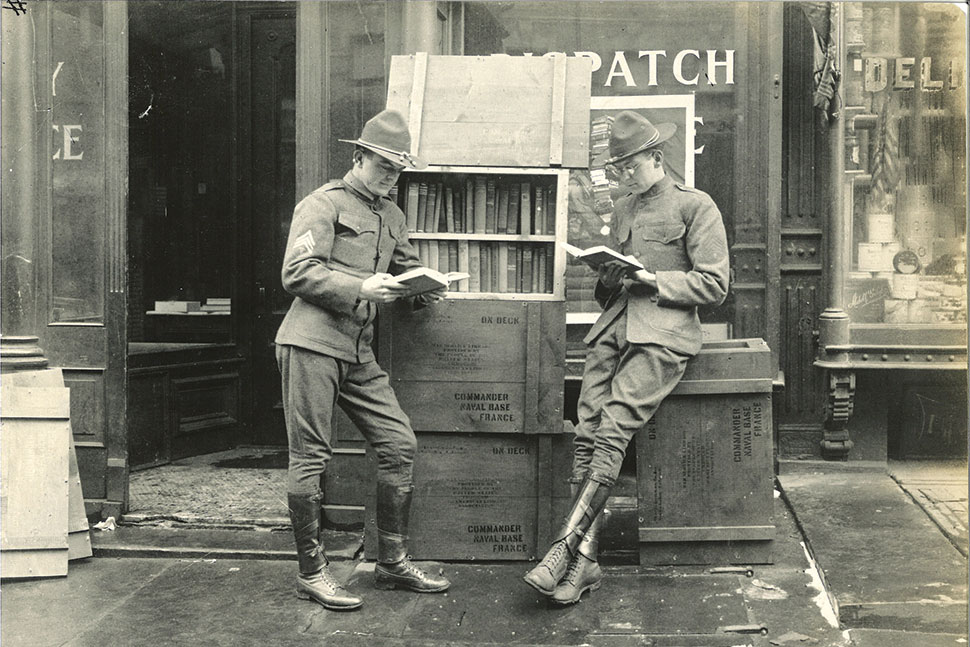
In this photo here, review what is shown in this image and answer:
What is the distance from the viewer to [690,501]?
15.3ft

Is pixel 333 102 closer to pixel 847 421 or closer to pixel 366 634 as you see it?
pixel 366 634

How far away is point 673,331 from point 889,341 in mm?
2142

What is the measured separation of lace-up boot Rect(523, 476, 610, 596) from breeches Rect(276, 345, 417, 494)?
31.6 inches

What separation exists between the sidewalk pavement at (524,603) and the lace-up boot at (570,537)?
169mm

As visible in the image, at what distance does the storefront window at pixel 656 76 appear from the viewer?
5738mm

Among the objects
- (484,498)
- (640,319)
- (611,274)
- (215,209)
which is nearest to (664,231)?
(611,274)

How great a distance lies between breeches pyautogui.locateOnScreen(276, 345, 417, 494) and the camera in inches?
167

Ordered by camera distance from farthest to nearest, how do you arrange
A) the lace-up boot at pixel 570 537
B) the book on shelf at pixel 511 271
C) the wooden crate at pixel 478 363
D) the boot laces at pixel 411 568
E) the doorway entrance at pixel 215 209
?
the doorway entrance at pixel 215 209 → the book on shelf at pixel 511 271 → the wooden crate at pixel 478 363 → the boot laces at pixel 411 568 → the lace-up boot at pixel 570 537

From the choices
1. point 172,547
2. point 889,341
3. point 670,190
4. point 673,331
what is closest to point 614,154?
point 670,190

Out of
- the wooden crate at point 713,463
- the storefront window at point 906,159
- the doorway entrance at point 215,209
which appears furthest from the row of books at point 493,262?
the doorway entrance at point 215,209

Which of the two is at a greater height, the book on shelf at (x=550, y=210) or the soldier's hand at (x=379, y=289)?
the book on shelf at (x=550, y=210)

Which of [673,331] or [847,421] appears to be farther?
[847,421]

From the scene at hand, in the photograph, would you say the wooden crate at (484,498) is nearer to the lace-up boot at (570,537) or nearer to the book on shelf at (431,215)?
the lace-up boot at (570,537)

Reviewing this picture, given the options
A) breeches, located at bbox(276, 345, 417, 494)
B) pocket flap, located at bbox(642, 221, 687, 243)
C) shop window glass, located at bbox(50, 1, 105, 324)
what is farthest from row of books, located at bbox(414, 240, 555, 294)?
shop window glass, located at bbox(50, 1, 105, 324)
